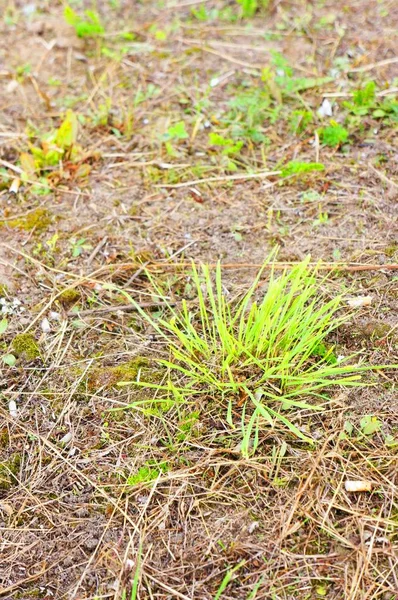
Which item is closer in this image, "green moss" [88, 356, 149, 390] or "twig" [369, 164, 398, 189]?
"green moss" [88, 356, 149, 390]

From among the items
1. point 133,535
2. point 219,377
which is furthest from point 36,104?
point 133,535

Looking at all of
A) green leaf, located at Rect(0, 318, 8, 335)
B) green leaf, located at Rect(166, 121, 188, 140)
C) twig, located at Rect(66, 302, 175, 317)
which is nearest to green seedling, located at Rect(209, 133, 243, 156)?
green leaf, located at Rect(166, 121, 188, 140)

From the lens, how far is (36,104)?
2.96m

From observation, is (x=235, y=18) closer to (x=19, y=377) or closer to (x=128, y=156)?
(x=128, y=156)

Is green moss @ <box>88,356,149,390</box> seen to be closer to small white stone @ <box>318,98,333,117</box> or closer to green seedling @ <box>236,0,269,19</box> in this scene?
small white stone @ <box>318,98,333,117</box>

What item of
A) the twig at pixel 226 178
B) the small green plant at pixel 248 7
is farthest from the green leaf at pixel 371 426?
the small green plant at pixel 248 7

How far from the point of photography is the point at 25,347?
199cm

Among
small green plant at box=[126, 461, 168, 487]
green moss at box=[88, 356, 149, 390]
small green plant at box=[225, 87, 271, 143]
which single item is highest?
small green plant at box=[225, 87, 271, 143]

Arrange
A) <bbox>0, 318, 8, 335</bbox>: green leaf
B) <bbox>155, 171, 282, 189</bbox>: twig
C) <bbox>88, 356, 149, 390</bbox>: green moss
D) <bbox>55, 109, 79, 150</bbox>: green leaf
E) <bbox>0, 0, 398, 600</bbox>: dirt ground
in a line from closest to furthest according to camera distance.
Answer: <bbox>0, 0, 398, 600</bbox>: dirt ground → <bbox>88, 356, 149, 390</bbox>: green moss → <bbox>0, 318, 8, 335</bbox>: green leaf → <bbox>155, 171, 282, 189</bbox>: twig → <bbox>55, 109, 79, 150</bbox>: green leaf

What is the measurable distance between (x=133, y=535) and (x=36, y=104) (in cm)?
226

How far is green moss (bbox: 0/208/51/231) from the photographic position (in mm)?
2398

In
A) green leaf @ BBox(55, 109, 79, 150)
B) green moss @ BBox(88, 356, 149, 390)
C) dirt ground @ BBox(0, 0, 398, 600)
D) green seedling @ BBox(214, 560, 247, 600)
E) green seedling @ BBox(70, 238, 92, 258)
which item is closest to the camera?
green seedling @ BBox(214, 560, 247, 600)

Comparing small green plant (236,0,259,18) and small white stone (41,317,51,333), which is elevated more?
small green plant (236,0,259,18)

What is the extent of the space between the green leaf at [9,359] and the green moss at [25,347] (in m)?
0.02
